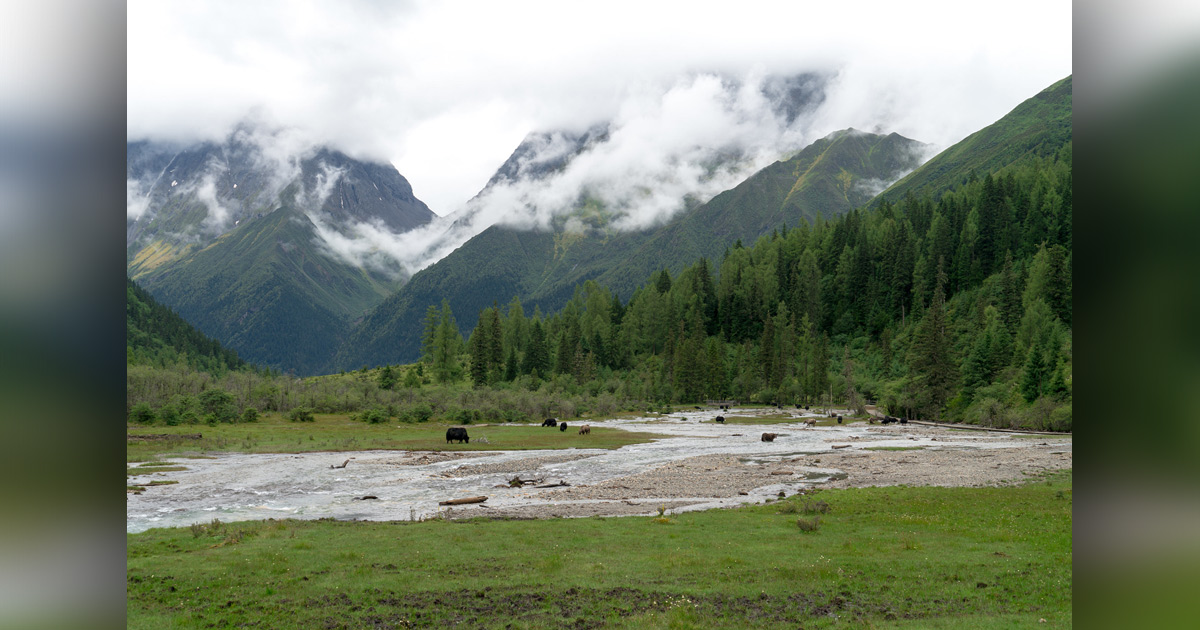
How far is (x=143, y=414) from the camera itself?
7069cm

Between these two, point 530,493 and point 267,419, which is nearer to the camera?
point 530,493

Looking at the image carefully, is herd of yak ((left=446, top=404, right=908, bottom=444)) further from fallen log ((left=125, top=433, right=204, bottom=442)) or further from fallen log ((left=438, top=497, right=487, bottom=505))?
fallen log ((left=438, top=497, right=487, bottom=505))

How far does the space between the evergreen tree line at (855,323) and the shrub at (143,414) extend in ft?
198

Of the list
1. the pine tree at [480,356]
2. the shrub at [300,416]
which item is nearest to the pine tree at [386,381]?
the pine tree at [480,356]

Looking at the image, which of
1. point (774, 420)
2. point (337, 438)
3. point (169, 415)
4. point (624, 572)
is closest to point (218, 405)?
point (169, 415)

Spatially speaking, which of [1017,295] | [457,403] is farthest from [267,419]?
[1017,295]

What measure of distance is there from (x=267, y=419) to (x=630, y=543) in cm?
7674

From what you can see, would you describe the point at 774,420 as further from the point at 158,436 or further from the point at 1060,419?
the point at 158,436

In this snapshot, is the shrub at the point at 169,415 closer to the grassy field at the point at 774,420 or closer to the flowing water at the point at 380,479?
the flowing water at the point at 380,479

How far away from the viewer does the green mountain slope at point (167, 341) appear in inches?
6024

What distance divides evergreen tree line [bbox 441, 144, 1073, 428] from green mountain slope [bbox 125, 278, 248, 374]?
62273 mm

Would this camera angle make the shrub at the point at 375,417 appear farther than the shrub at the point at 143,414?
Yes

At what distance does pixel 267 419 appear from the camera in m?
82.5
